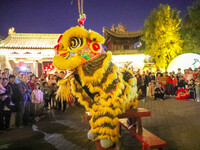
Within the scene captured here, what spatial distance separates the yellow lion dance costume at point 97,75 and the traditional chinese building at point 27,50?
920 cm

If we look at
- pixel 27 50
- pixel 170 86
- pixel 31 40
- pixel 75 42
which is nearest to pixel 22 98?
pixel 75 42

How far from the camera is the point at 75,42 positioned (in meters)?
2.29

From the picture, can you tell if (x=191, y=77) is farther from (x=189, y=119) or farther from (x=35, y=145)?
(x=35, y=145)

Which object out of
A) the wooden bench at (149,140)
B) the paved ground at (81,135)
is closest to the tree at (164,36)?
the paved ground at (81,135)

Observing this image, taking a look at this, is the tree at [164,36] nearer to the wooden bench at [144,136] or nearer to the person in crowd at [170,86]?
the person in crowd at [170,86]

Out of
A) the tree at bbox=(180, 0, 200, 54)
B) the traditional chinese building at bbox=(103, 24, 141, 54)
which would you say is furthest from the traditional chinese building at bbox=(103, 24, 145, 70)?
the tree at bbox=(180, 0, 200, 54)

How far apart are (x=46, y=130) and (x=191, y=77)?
27.2 ft

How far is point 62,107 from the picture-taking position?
6.73 m

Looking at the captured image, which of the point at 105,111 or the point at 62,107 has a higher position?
the point at 105,111

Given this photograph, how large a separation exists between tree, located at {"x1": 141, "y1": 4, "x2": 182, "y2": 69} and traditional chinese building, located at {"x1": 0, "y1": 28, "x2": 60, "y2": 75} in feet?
33.7

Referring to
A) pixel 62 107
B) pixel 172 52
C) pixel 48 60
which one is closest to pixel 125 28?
pixel 172 52

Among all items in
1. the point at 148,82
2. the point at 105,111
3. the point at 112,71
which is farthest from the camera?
the point at 148,82

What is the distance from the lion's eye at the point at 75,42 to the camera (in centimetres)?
227

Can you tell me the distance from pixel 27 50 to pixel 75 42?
11185 millimetres
